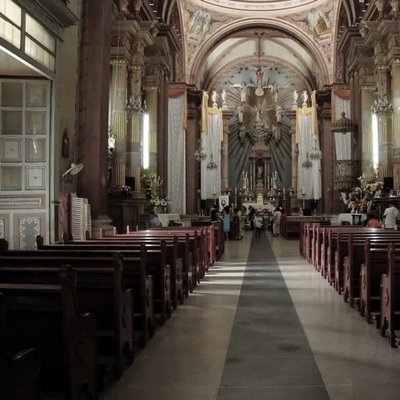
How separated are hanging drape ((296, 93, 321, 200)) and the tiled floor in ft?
62.1

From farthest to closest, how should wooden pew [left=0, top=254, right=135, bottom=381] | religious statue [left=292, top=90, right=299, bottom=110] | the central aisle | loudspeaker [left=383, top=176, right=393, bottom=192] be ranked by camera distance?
religious statue [left=292, top=90, right=299, bottom=110], loudspeaker [left=383, top=176, right=393, bottom=192], wooden pew [left=0, top=254, right=135, bottom=381], the central aisle

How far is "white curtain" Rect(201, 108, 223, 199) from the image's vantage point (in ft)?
83.9

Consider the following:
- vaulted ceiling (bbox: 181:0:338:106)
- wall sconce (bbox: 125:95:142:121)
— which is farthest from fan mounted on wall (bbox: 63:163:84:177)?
vaulted ceiling (bbox: 181:0:338:106)

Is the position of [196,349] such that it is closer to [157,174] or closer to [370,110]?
[157,174]

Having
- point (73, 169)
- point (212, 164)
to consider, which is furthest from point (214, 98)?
point (73, 169)

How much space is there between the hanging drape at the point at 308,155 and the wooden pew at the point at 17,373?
2377 cm


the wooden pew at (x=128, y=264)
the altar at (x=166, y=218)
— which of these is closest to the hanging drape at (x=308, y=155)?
the altar at (x=166, y=218)

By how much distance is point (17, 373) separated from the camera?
182cm

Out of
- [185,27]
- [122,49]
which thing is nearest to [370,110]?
[122,49]

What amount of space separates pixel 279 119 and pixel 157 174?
1538 centimetres

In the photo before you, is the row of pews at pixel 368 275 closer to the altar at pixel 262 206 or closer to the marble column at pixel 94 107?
the marble column at pixel 94 107

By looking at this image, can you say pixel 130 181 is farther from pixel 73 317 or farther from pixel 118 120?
pixel 73 317

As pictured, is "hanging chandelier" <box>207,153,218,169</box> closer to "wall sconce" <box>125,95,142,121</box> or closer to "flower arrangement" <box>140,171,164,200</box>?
"flower arrangement" <box>140,171,164,200</box>

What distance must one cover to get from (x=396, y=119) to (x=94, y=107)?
8.40 meters
